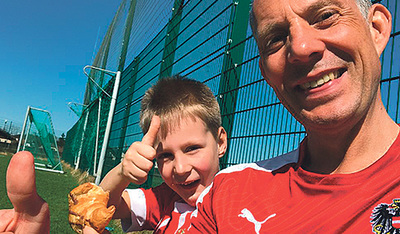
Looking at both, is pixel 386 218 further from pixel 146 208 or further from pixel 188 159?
pixel 146 208

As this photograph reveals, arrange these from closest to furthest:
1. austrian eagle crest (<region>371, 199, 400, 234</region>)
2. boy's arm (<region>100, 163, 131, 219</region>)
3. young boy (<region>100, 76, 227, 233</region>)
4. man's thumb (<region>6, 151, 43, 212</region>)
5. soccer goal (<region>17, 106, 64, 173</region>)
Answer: austrian eagle crest (<region>371, 199, 400, 234</region>)
man's thumb (<region>6, 151, 43, 212</region>)
young boy (<region>100, 76, 227, 233</region>)
boy's arm (<region>100, 163, 131, 219</region>)
soccer goal (<region>17, 106, 64, 173</region>)

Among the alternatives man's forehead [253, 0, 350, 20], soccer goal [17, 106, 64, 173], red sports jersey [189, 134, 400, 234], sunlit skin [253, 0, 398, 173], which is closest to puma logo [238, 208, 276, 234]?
red sports jersey [189, 134, 400, 234]

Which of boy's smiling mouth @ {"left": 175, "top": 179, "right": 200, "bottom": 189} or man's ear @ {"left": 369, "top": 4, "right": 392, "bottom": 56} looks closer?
man's ear @ {"left": 369, "top": 4, "right": 392, "bottom": 56}

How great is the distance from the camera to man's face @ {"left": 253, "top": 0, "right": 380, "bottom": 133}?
2.99 ft

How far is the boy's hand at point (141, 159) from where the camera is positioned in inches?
51.9

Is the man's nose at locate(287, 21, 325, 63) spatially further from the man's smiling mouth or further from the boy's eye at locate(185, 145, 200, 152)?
the boy's eye at locate(185, 145, 200, 152)

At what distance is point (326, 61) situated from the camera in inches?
37.2

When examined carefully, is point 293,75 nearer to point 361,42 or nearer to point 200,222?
point 361,42

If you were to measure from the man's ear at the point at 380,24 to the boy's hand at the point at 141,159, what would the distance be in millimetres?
890

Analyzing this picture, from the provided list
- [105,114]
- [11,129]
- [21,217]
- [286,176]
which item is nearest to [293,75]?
[286,176]

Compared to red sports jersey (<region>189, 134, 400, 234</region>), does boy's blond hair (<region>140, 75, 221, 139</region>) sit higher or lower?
higher

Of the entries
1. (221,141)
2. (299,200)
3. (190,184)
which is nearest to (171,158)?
(190,184)

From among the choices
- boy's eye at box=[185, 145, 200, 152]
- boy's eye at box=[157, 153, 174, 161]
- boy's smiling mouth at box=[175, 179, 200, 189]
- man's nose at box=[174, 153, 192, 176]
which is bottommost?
boy's smiling mouth at box=[175, 179, 200, 189]

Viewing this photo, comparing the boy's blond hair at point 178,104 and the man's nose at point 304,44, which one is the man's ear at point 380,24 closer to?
the man's nose at point 304,44
